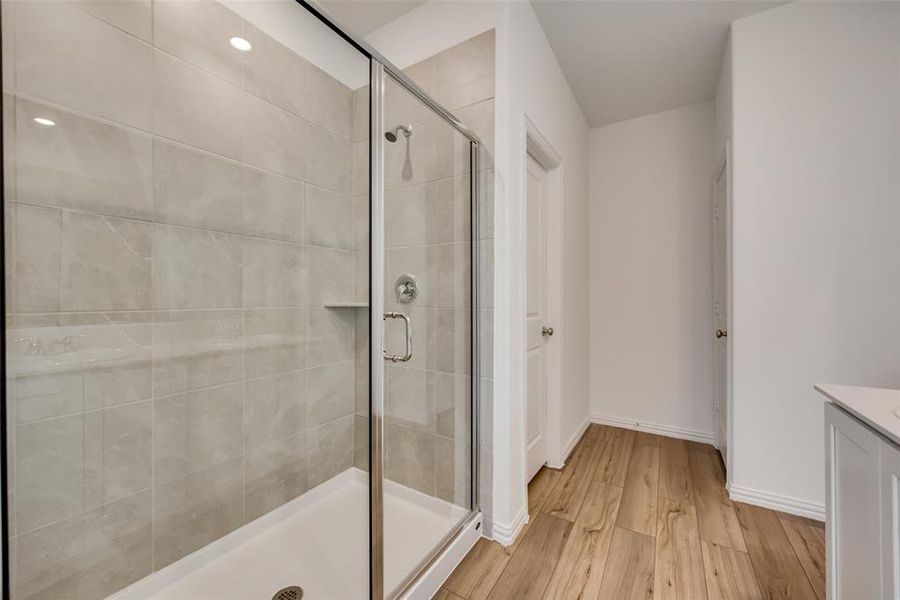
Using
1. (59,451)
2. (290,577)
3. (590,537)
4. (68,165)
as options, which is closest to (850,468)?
(590,537)

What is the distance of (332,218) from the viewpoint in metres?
1.96

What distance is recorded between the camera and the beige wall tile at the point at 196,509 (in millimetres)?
1456

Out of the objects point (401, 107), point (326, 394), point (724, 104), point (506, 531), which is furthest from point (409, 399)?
point (724, 104)

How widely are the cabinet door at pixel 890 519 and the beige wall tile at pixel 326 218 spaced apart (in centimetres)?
190

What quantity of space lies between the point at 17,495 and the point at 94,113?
121cm

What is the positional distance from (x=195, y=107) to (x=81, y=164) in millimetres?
462

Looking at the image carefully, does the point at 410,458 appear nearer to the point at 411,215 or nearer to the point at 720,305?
the point at 411,215

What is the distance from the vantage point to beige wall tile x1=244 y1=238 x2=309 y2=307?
5.64 feet

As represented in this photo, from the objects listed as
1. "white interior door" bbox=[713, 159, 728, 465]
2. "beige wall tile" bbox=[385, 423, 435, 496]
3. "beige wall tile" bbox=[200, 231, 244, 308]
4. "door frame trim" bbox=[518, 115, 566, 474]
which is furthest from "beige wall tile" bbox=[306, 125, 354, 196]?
"white interior door" bbox=[713, 159, 728, 465]

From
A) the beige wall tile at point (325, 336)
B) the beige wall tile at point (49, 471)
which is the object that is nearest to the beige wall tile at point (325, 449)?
the beige wall tile at point (325, 336)

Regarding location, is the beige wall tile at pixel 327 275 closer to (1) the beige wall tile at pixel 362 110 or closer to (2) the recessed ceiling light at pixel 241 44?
(1) the beige wall tile at pixel 362 110

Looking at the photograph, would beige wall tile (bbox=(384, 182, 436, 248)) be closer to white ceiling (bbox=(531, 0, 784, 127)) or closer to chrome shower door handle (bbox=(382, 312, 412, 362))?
chrome shower door handle (bbox=(382, 312, 412, 362))

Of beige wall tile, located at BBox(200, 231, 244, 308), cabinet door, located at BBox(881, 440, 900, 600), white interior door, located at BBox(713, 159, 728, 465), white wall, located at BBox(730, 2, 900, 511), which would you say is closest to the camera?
cabinet door, located at BBox(881, 440, 900, 600)

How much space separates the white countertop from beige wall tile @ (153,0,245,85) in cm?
234
